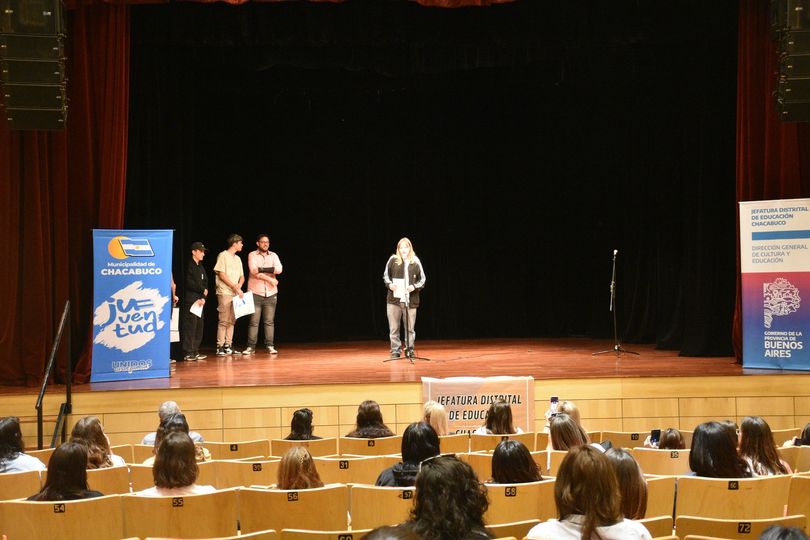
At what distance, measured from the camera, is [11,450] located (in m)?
5.63

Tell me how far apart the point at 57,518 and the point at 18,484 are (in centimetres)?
124

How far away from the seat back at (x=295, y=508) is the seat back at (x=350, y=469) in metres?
1.07

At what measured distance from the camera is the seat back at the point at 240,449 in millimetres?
6828

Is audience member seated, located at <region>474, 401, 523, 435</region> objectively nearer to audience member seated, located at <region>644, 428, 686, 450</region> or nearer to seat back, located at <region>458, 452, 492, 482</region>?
seat back, located at <region>458, 452, 492, 482</region>

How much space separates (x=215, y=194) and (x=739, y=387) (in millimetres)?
8833

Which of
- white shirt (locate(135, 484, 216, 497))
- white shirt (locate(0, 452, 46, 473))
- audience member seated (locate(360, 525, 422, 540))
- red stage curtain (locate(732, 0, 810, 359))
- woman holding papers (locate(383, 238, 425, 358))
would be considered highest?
red stage curtain (locate(732, 0, 810, 359))

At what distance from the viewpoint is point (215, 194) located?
14688 millimetres

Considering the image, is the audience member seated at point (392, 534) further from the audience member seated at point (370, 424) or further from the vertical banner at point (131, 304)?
the vertical banner at point (131, 304)

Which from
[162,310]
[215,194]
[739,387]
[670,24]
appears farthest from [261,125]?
[739,387]

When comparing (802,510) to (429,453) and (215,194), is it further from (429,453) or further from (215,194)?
(215,194)

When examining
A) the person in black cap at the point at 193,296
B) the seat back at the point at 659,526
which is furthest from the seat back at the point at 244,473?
the person in black cap at the point at 193,296

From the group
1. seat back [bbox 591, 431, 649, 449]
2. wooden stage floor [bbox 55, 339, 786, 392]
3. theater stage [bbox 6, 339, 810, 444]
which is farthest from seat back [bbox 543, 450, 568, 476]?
wooden stage floor [bbox 55, 339, 786, 392]

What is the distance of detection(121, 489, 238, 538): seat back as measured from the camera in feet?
14.1

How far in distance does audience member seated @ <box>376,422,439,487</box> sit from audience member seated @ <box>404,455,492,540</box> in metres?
1.67
